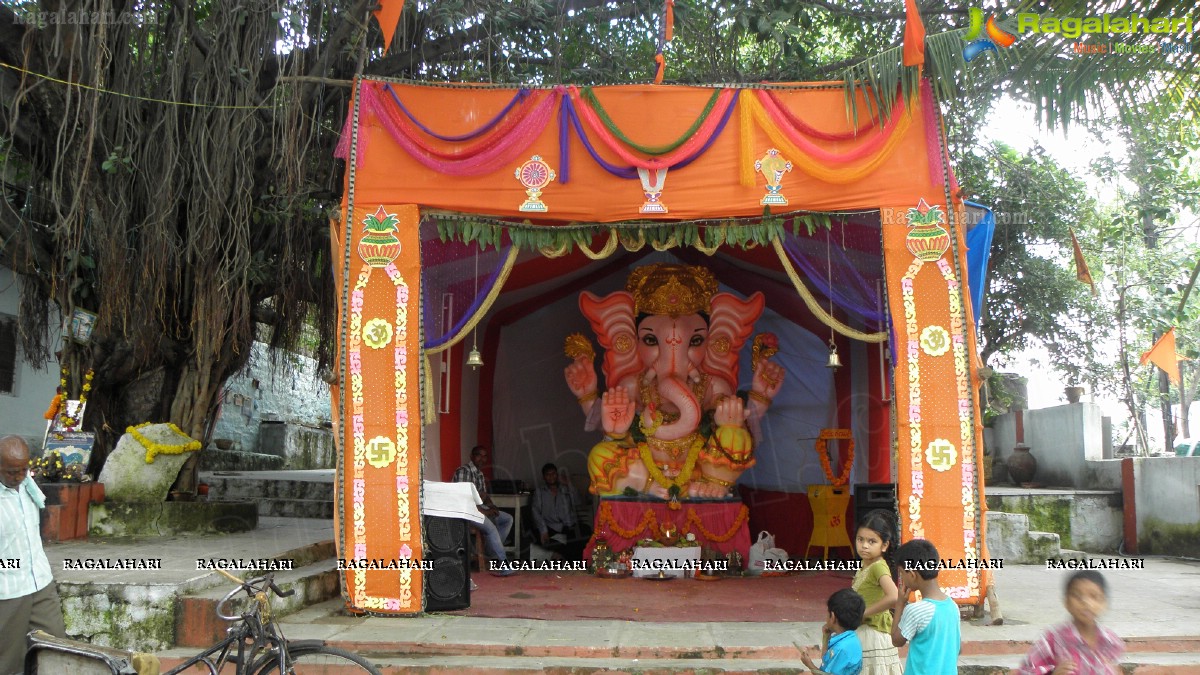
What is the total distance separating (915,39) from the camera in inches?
238

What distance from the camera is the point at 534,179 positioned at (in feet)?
21.3

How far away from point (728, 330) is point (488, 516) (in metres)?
2.78

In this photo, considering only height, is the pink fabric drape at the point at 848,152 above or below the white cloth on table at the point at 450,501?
above

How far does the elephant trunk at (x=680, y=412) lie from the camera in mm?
8141

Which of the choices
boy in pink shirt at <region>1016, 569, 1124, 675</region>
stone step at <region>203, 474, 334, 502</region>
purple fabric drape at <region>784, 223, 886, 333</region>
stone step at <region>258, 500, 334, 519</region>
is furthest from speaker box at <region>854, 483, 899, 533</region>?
stone step at <region>203, 474, 334, 502</region>

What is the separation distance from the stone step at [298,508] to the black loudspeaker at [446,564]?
452cm

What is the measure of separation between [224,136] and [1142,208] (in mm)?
9136

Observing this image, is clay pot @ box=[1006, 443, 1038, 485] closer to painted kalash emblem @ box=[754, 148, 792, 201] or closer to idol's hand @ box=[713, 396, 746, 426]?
idol's hand @ box=[713, 396, 746, 426]

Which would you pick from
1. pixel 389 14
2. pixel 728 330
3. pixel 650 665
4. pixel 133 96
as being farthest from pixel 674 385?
pixel 133 96

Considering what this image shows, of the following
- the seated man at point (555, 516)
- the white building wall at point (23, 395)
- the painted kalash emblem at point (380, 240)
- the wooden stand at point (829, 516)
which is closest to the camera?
the painted kalash emblem at point (380, 240)

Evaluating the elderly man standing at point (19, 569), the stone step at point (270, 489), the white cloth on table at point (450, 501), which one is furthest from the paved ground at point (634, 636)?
the stone step at point (270, 489)

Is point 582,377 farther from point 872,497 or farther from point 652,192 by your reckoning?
point 872,497

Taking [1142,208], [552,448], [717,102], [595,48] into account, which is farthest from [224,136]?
[1142,208]

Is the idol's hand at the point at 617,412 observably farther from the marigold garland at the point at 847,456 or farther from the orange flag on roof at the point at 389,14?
the orange flag on roof at the point at 389,14
